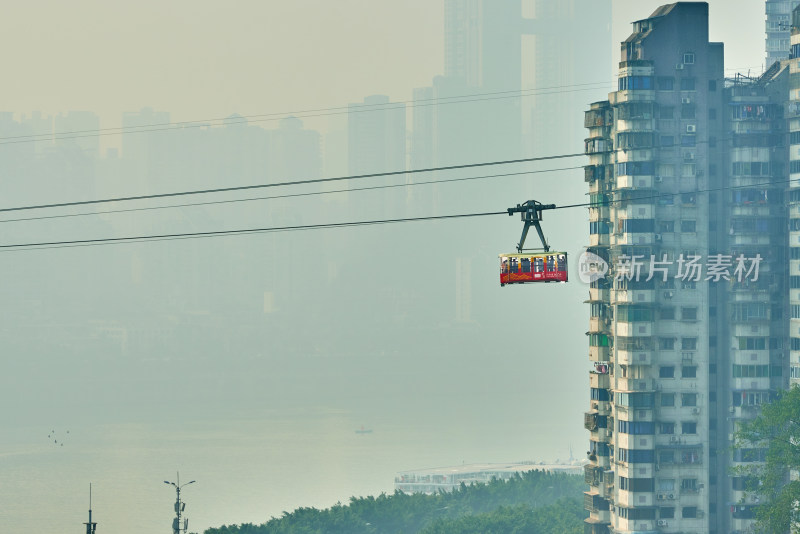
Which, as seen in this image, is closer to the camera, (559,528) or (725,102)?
(725,102)

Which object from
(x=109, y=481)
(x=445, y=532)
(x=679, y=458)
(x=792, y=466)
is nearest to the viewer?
(x=792, y=466)

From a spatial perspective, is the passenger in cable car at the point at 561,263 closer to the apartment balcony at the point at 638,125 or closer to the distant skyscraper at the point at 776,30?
the apartment balcony at the point at 638,125

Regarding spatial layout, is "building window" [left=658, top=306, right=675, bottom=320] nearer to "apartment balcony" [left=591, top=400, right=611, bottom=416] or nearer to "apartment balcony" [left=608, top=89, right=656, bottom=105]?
"apartment balcony" [left=591, top=400, right=611, bottom=416]

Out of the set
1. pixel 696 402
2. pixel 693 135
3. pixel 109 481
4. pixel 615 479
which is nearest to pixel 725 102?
pixel 693 135

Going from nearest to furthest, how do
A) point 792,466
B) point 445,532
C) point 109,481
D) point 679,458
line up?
point 792,466
point 679,458
point 445,532
point 109,481

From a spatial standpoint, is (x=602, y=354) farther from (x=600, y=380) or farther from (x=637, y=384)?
(x=637, y=384)

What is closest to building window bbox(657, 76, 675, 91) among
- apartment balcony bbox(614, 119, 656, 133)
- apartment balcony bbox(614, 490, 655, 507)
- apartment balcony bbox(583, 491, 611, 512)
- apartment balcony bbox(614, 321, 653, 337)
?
apartment balcony bbox(614, 119, 656, 133)

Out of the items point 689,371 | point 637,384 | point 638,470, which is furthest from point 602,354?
point 638,470

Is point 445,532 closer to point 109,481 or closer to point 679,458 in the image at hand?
point 679,458
